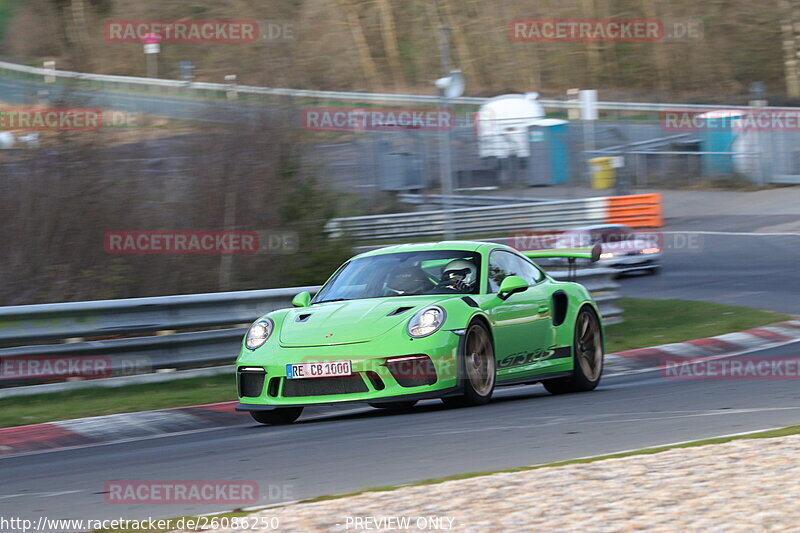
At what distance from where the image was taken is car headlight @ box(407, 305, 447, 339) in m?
8.73

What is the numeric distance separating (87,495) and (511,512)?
243cm

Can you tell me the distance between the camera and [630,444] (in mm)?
6812

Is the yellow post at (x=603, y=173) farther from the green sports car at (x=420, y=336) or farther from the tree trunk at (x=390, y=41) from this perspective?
the green sports car at (x=420, y=336)

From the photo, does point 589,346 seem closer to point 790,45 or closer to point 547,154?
point 547,154

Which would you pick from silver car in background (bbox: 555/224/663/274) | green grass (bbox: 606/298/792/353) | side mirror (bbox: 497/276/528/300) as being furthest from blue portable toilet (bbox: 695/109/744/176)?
side mirror (bbox: 497/276/528/300)

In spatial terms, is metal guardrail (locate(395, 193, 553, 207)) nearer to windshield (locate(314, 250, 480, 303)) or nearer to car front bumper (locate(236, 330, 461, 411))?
windshield (locate(314, 250, 480, 303))

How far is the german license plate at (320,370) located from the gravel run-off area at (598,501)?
293 cm

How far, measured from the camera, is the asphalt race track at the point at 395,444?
6.19 meters

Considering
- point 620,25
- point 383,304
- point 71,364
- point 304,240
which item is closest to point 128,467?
point 383,304

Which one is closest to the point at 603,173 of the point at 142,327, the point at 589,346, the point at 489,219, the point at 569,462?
the point at 489,219

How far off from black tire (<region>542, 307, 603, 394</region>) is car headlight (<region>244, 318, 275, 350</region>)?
2.60 meters

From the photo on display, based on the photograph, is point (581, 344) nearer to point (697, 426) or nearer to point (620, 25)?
point (697, 426)

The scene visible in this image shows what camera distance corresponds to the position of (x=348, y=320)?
8953mm

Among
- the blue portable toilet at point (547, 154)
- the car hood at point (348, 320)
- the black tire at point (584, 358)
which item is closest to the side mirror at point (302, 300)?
the car hood at point (348, 320)
